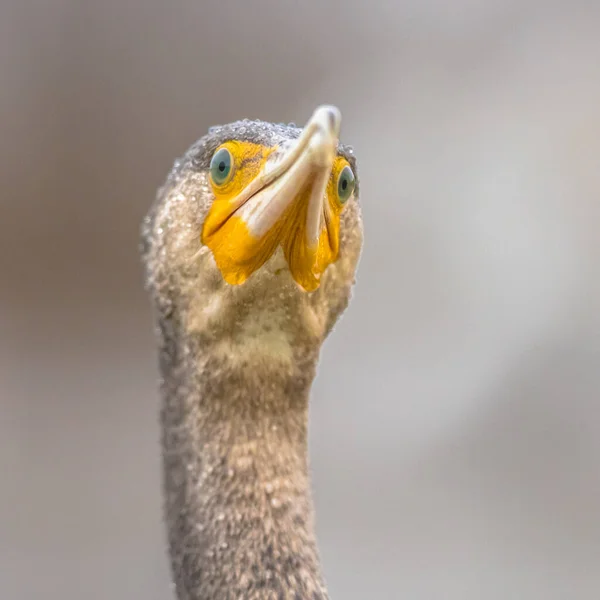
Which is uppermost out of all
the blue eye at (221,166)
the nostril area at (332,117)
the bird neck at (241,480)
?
the blue eye at (221,166)

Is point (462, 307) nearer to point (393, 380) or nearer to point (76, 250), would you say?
point (393, 380)

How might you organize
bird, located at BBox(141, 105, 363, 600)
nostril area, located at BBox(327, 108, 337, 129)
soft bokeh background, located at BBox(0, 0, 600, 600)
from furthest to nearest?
soft bokeh background, located at BBox(0, 0, 600, 600), bird, located at BBox(141, 105, 363, 600), nostril area, located at BBox(327, 108, 337, 129)

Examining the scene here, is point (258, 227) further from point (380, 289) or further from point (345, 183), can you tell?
point (380, 289)

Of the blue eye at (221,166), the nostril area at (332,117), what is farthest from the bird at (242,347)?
the nostril area at (332,117)

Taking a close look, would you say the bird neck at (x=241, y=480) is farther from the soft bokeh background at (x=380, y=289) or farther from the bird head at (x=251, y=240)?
the soft bokeh background at (x=380, y=289)

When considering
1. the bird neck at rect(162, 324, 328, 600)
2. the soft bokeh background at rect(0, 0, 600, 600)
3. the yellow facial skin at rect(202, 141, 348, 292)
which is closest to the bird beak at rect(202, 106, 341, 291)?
the yellow facial skin at rect(202, 141, 348, 292)

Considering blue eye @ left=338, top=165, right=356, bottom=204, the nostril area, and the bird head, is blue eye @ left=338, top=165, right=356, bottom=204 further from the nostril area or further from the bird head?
the nostril area

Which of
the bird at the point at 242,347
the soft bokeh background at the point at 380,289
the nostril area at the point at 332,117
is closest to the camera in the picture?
the nostril area at the point at 332,117

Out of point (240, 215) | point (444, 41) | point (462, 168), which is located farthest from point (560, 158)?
point (240, 215)

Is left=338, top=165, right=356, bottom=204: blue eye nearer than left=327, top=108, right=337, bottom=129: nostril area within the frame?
No
